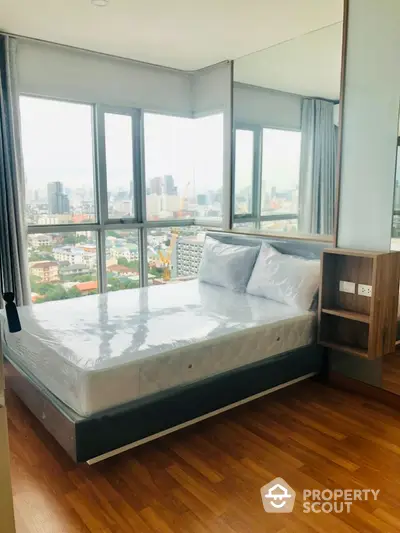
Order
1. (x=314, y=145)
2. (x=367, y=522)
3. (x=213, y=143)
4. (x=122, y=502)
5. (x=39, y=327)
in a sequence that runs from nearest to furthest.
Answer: (x=367, y=522) < (x=122, y=502) < (x=39, y=327) < (x=314, y=145) < (x=213, y=143)

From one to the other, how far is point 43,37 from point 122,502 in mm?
3517

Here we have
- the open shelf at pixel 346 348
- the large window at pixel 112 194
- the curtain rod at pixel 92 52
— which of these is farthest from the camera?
the large window at pixel 112 194

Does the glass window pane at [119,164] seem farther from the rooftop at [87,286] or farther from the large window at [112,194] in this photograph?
the rooftop at [87,286]

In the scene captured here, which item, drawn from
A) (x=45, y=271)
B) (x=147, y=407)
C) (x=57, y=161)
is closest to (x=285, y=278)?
(x=147, y=407)

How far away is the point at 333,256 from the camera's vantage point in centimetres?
301

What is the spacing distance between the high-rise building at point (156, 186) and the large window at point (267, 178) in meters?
0.94

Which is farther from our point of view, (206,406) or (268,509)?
(206,406)

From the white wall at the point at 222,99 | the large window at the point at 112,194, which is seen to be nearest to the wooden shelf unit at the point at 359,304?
the white wall at the point at 222,99

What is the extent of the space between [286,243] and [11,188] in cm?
237

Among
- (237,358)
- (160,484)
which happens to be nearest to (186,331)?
(237,358)

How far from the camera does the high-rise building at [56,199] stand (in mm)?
4043

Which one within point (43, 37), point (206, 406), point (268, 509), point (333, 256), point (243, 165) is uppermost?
point (43, 37)

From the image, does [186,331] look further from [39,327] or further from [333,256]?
[333,256]

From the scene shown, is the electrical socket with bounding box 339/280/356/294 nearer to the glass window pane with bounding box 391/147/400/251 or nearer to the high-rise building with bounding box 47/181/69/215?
the glass window pane with bounding box 391/147/400/251
